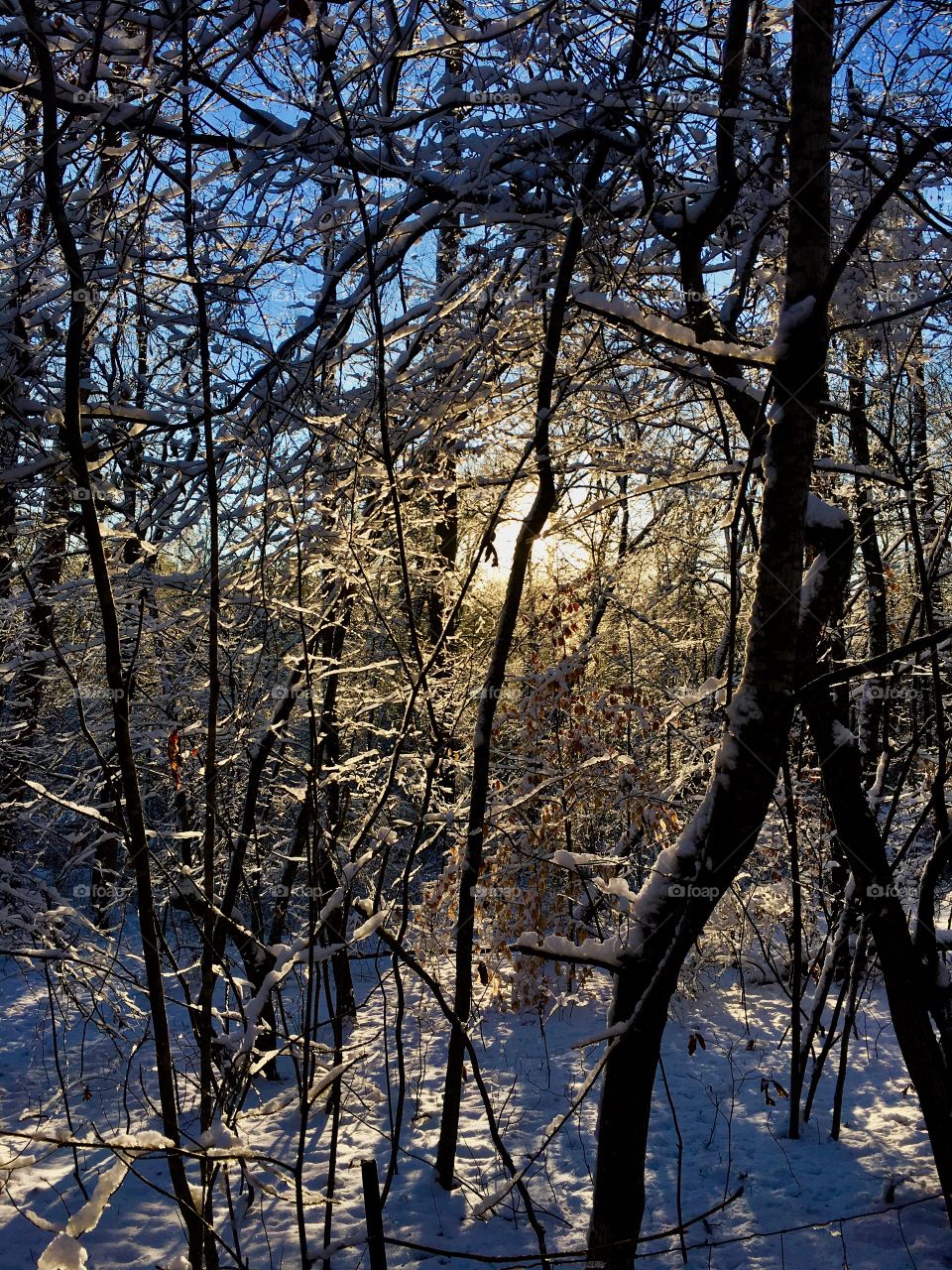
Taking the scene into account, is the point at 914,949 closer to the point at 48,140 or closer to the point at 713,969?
the point at 48,140

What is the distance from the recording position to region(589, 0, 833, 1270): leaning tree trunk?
7.01 feet

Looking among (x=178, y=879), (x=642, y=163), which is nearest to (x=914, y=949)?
(x=178, y=879)

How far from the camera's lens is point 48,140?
1301 mm

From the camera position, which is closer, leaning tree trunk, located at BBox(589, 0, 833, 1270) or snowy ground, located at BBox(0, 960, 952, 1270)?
leaning tree trunk, located at BBox(589, 0, 833, 1270)

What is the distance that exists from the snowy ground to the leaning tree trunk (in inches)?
22.7

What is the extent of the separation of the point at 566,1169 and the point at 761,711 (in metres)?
3.57

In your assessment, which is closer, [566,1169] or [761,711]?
[761,711]

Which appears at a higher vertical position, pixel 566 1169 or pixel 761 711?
pixel 761 711

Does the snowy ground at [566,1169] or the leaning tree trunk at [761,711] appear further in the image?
the snowy ground at [566,1169]

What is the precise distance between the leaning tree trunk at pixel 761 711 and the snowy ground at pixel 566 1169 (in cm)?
58

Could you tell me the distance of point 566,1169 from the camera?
4652 mm

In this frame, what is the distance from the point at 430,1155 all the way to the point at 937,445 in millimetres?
5787

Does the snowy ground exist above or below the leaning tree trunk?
below

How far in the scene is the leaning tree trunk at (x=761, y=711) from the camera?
7.01 feet
